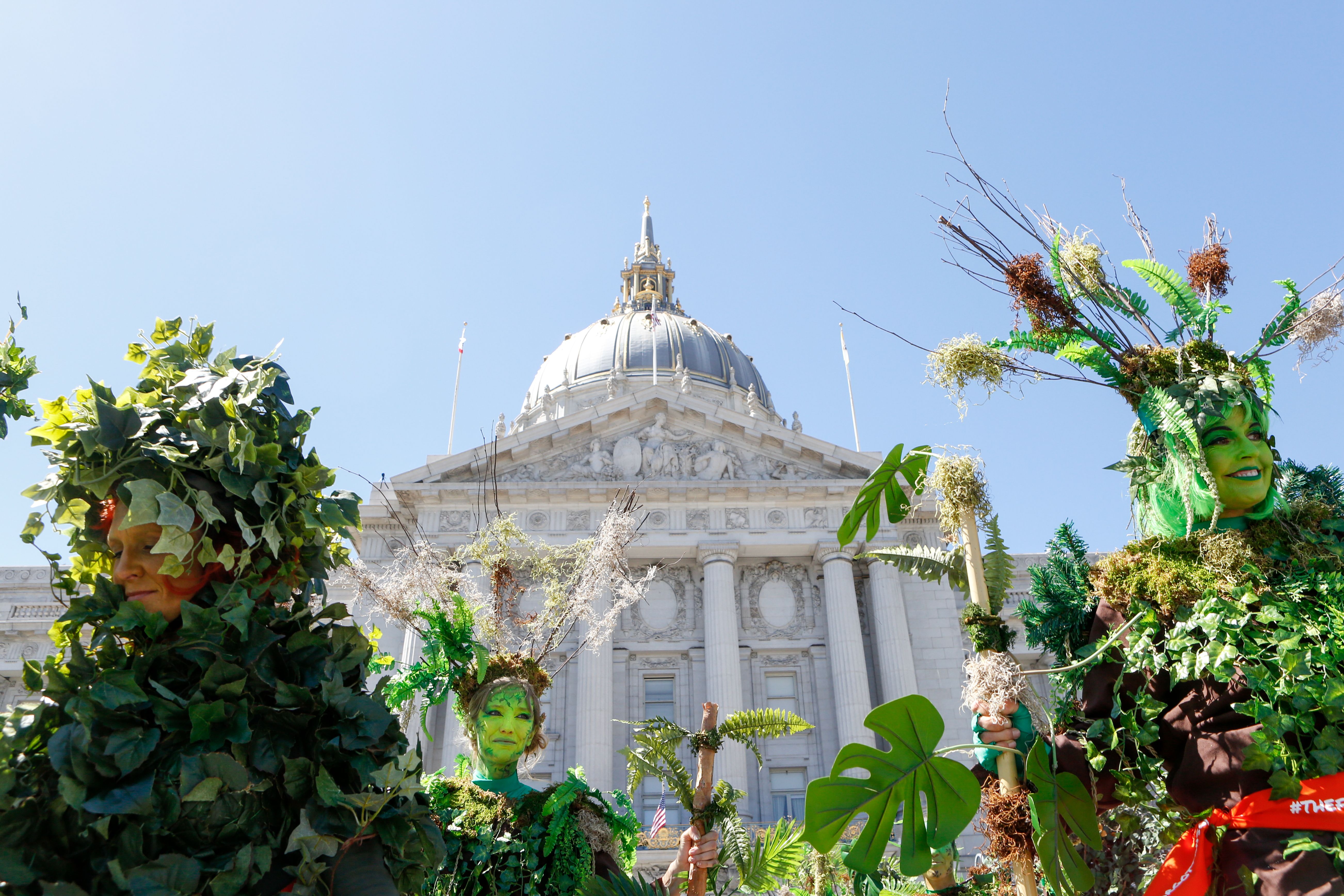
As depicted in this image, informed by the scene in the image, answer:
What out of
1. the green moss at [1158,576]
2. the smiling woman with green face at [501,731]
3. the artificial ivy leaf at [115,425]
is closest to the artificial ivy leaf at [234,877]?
the artificial ivy leaf at [115,425]

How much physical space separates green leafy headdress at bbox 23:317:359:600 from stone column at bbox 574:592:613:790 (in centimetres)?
1689

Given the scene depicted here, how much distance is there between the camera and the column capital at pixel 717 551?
22906 mm

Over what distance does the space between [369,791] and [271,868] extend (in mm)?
329

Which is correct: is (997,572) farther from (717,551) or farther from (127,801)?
(717,551)

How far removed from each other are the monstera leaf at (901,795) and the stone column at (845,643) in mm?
17137

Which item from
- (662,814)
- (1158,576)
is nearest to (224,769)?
(1158,576)

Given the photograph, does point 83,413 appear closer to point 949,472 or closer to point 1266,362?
point 949,472

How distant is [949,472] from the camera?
4.06 metres

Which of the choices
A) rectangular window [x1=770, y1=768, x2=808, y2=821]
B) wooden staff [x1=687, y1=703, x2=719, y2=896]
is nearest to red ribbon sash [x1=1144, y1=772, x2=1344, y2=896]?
wooden staff [x1=687, y1=703, x2=719, y2=896]

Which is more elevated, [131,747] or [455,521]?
[455,521]

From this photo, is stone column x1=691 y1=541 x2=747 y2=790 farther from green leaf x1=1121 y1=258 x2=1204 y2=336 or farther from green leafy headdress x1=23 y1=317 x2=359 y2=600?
green leafy headdress x1=23 y1=317 x2=359 y2=600

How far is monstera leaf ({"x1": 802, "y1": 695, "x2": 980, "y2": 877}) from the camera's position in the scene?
331cm

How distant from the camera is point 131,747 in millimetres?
2521

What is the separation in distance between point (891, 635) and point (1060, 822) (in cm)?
1872
